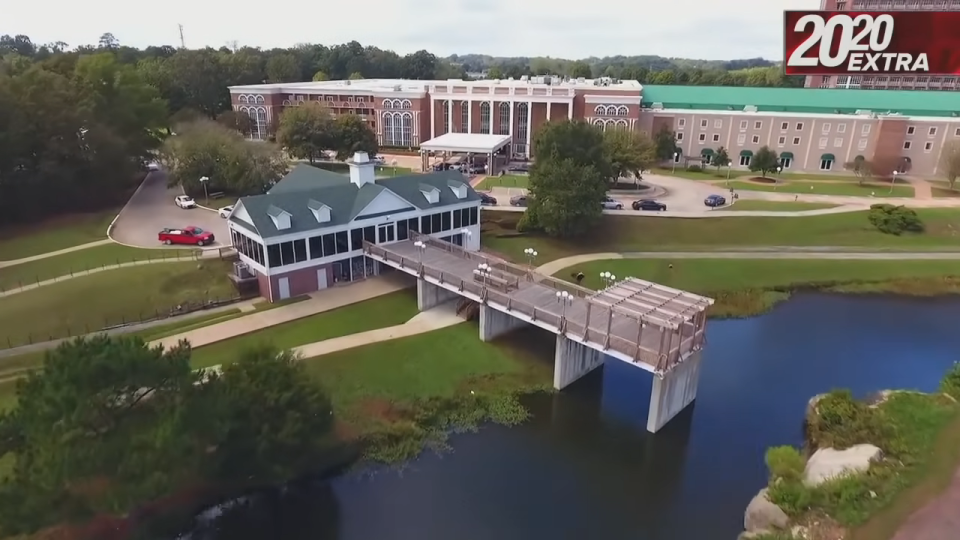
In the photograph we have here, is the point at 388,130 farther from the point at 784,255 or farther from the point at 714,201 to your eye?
the point at 784,255

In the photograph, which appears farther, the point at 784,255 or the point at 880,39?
the point at 784,255

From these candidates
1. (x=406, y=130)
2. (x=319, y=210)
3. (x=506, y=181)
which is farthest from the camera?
(x=406, y=130)

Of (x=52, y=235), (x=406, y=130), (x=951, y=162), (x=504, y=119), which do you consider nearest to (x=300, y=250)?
(x=52, y=235)

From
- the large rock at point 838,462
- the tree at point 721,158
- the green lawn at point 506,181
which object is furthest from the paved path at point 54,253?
the tree at point 721,158

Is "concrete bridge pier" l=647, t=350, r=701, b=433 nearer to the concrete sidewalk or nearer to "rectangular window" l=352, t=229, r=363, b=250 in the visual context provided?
the concrete sidewalk

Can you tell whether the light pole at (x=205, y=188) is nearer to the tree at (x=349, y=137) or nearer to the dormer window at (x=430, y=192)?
the tree at (x=349, y=137)

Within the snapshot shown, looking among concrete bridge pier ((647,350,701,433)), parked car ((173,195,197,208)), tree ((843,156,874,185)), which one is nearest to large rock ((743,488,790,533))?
concrete bridge pier ((647,350,701,433))

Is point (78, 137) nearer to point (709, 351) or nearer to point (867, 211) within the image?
point (709, 351)
